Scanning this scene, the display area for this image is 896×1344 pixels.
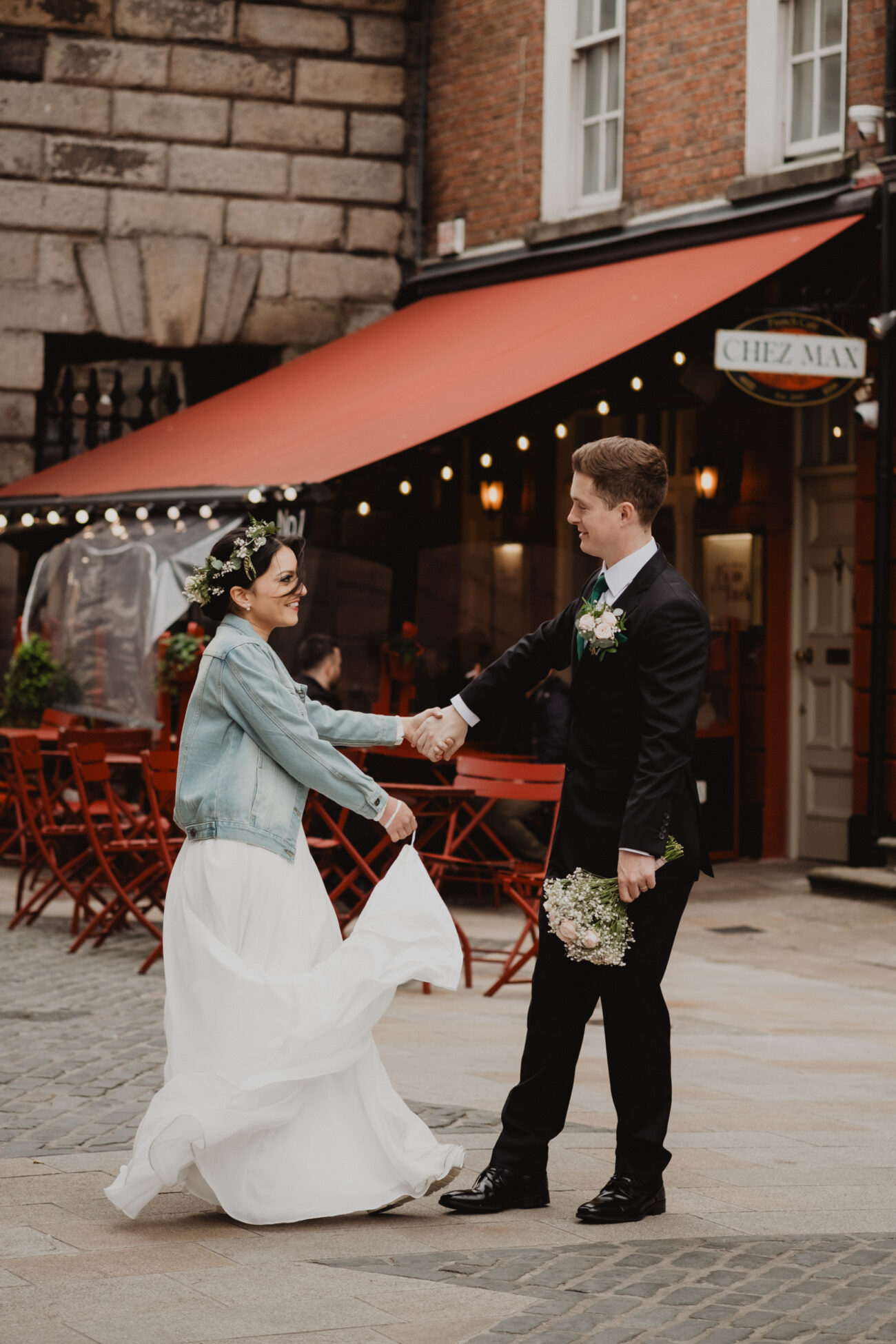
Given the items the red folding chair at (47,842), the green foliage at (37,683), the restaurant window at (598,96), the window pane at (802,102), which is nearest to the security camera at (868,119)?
the window pane at (802,102)

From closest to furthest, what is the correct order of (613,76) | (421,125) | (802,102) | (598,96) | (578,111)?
(802,102)
(613,76)
(598,96)
(578,111)
(421,125)

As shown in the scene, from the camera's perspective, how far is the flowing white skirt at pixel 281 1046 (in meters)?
4.73

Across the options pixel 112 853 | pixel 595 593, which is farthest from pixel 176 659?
pixel 595 593

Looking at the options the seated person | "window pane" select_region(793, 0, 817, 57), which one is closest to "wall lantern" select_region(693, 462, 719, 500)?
"window pane" select_region(793, 0, 817, 57)

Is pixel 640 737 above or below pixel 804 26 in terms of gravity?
below

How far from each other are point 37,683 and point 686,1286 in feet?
30.6

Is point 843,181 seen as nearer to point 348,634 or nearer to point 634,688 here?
point 348,634

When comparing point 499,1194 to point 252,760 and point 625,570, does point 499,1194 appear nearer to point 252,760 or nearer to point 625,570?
point 252,760

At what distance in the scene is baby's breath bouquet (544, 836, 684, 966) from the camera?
4.85 meters

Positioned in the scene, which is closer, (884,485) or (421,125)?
(884,485)

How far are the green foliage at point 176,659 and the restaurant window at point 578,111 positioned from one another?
14.7 ft

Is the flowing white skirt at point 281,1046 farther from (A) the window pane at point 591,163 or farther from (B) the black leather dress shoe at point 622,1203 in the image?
(A) the window pane at point 591,163

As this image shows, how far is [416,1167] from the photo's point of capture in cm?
491

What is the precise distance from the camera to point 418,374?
1284 cm
